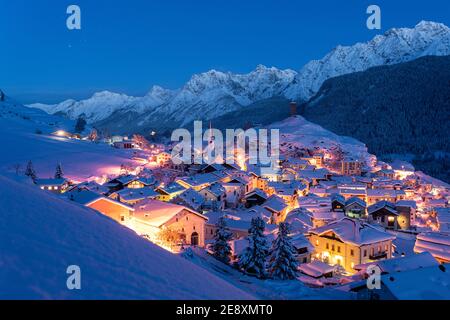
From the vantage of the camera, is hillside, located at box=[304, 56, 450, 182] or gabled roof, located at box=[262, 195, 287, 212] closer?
gabled roof, located at box=[262, 195, 287, 212]

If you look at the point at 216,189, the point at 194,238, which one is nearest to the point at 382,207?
the point at 216,189

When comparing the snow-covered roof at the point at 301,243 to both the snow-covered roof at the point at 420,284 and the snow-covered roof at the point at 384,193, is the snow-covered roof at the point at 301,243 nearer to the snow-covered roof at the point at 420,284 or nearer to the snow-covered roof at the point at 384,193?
the snow-covered roof at the point at 420,284

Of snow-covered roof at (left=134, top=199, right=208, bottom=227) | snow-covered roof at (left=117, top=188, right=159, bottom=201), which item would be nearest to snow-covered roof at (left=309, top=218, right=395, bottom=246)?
snow-covered roof at (left=134, top=199, right=208, bottom=227)

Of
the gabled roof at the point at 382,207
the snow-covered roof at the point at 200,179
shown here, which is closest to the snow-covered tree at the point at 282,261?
the gabled roof at the point at 382,207

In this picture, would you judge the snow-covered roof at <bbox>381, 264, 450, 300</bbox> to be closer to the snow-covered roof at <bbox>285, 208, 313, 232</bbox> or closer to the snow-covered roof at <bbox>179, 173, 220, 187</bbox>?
the snow-covered roof at <bbox>285, 208, 313, 232</bbox>

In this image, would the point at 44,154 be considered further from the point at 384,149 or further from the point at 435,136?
the point at 435,136
